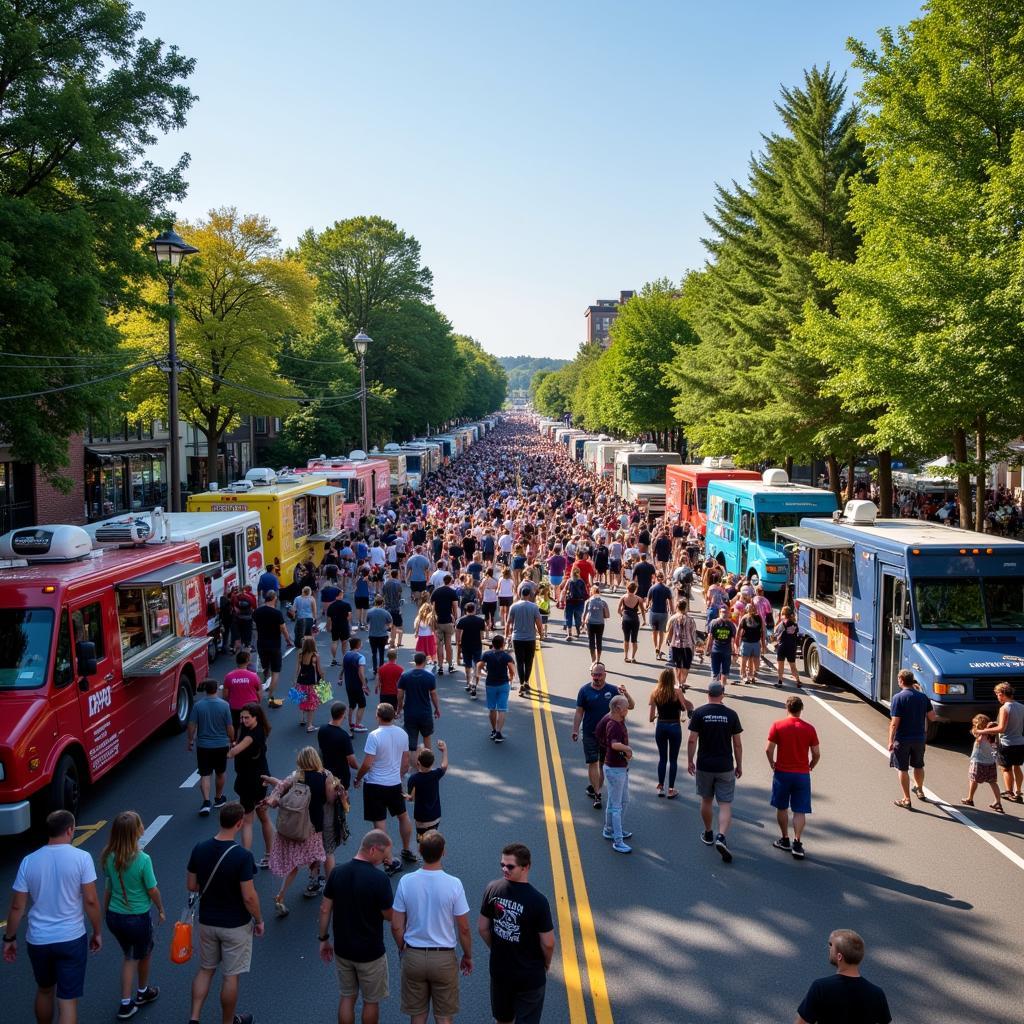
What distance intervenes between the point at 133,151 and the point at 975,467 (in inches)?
778

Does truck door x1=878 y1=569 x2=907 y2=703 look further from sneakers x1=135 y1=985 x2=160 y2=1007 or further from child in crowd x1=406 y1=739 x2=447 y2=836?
sneakers x1=135 y1=985 x2=160 y2=1007

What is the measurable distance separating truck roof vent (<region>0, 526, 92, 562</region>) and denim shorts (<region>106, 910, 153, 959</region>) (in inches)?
235

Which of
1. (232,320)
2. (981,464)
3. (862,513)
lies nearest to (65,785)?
(862,513)

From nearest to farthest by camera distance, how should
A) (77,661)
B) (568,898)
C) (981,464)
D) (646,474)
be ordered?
(568,898)
(77,661)
(981,464)
(646,474)

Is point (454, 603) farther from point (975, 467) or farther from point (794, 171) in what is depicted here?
point (794, 171)

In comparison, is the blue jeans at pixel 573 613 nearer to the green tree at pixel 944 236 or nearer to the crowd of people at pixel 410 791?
the crowd of people at pixel 410 791

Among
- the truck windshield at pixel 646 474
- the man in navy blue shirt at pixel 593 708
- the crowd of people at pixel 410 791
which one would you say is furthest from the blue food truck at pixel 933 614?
the truck windshield at pixel 646 474

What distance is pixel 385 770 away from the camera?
8438 mm

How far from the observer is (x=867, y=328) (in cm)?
1836

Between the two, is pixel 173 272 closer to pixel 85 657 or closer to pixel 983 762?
pixel 85 657

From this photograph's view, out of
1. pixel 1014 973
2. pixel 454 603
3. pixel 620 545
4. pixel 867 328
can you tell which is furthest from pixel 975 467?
pixel 1014 973

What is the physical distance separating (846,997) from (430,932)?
2.31 meters

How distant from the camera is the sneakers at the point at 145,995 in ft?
20.9

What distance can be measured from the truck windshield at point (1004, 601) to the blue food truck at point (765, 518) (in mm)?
7090
